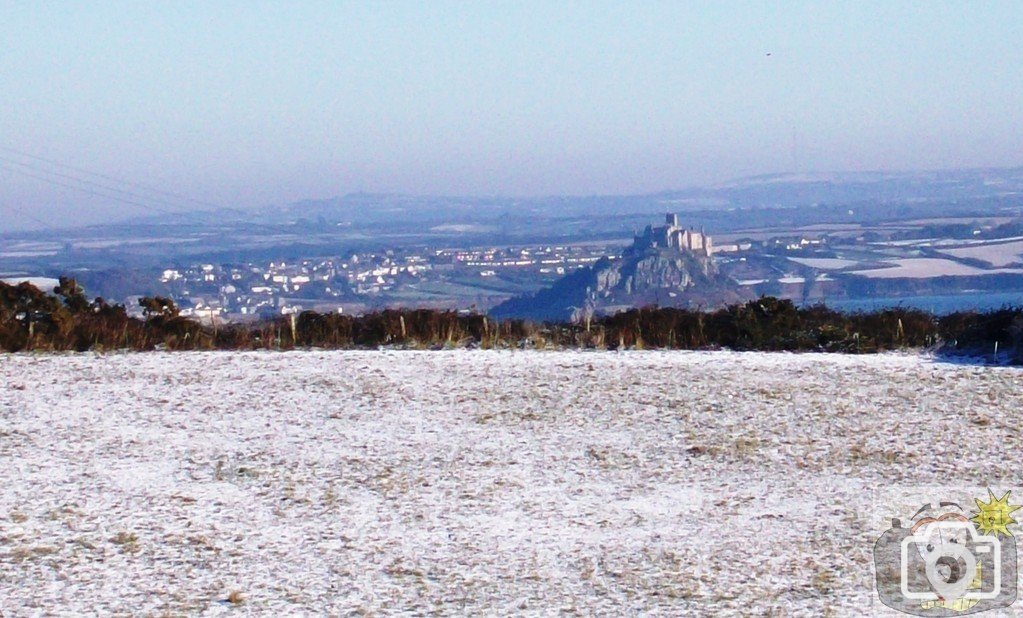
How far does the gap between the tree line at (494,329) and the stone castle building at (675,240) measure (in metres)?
14.6

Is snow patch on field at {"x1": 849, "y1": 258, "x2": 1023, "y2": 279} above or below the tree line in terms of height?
below

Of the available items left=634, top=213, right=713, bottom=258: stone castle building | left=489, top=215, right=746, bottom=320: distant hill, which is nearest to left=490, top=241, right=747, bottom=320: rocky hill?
left=489, top=215, right=746, bottom=320: distant hill

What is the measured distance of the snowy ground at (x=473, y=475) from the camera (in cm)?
648

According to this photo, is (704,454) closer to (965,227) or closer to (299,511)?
(299,511)

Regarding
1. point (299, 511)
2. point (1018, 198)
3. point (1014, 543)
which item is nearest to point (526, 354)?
point (299, 511)

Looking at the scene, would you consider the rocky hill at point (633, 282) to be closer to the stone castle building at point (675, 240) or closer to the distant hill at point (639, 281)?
the distant hill at point (639, 281)

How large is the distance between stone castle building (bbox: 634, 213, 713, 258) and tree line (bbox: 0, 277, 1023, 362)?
1464 centimetres

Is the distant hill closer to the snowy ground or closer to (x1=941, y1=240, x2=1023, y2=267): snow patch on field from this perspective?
(x1=941, y1=240, x2=1023, y2=267): snow patch on field

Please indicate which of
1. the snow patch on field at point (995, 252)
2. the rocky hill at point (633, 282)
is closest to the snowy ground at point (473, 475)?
the rocky hill at point (633, 282)

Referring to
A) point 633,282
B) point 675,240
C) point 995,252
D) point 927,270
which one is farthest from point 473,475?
point 995,252

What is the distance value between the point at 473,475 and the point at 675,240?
22222 millimetres

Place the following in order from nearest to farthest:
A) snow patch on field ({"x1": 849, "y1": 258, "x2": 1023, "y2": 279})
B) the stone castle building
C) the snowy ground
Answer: the snowy ground, snow patch on field ({"x1": 849, "y1": 258, "x2": 1023, "y2": 279}), the stone castle building

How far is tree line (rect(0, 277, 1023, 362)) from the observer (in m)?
12.9

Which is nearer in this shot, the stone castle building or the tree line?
the tree line
